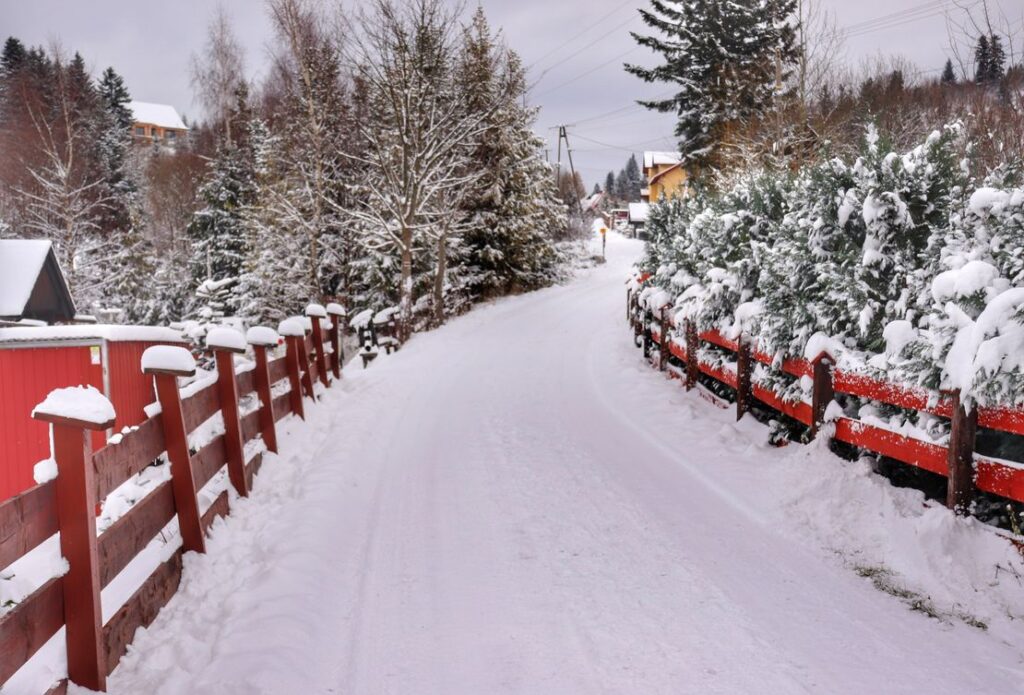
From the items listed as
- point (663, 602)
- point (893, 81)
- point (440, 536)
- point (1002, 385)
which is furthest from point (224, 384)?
point (893, 81)

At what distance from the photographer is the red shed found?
37.9 ft

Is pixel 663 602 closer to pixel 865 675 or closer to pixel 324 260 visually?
pixel 865 675

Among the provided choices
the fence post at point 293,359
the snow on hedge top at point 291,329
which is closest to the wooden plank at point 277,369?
the fence post at point 293,359

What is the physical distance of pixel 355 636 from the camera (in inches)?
151

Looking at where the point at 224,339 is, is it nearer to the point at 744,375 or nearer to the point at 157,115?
the point at 744,375

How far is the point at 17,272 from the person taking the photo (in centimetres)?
1802

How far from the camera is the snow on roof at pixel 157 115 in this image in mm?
115750

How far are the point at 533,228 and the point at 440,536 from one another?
921 inches

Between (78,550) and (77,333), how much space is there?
1052 centimetres

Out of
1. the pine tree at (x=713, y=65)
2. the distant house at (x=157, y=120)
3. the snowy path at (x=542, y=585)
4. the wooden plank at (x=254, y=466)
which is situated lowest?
the snowy path at (x=542, y=585)

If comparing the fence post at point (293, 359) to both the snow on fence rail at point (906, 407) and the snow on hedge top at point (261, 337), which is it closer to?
the snow on hedge top at point (261, 337)

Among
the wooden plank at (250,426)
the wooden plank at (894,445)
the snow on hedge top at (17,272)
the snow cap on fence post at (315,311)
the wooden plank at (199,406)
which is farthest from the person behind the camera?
the snow on hedge top at (17,272)

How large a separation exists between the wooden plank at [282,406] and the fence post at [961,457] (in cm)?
629

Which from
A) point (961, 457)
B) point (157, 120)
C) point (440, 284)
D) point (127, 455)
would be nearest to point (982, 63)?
point (961, 457)
